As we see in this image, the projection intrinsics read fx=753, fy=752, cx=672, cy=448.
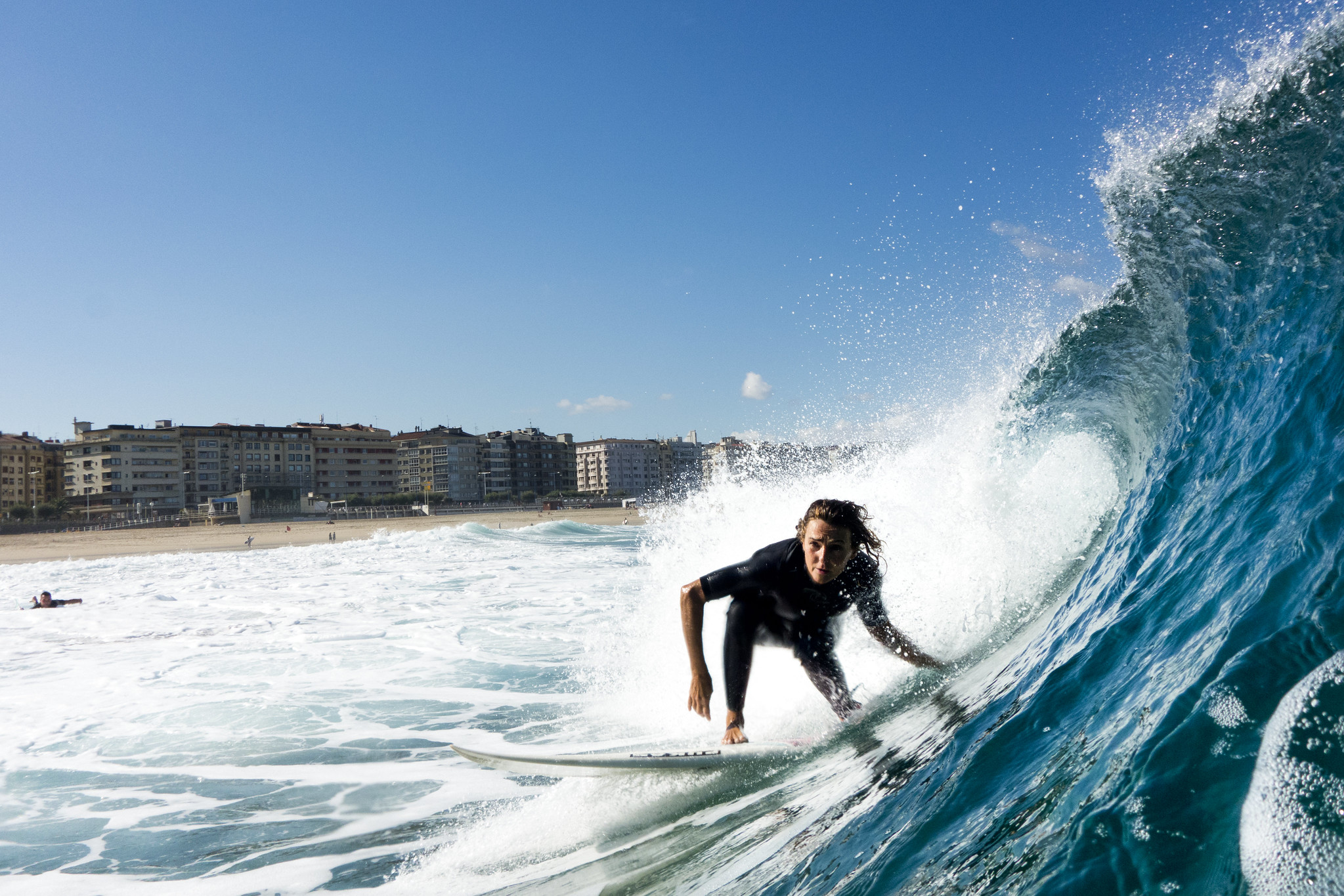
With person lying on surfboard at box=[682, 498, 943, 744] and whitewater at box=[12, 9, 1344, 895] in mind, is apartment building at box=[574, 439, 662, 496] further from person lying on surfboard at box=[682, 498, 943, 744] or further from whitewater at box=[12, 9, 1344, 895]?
person lying on surfboard at box=[682, 498, 943, 744]

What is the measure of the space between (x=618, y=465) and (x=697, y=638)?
137 meters

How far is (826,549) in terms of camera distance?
331cm

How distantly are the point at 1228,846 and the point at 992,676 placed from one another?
248 cm

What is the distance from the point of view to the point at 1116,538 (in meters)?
4.91

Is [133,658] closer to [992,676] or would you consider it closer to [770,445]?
[770,445]

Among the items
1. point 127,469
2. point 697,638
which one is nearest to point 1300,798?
point 697,638

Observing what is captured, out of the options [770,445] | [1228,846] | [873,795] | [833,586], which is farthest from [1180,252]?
[770,445]

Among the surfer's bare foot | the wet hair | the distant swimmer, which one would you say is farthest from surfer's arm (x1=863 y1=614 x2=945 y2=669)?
the distant swimmer

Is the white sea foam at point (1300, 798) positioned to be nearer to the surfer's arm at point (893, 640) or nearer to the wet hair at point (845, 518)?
the wet hair at point (845, 518)

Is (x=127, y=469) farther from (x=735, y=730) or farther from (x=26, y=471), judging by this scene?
(x=735, y=730)

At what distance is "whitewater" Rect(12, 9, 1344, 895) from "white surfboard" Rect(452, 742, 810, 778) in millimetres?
91

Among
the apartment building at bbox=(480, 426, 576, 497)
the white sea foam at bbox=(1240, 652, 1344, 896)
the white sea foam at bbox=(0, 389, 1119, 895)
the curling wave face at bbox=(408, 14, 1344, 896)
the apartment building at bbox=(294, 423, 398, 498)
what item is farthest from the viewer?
the apartment building at bbox=(480, 426, 576, 497)

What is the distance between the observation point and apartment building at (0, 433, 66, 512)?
98.2 m

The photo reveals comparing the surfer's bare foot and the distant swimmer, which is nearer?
the surfer's bare foot
